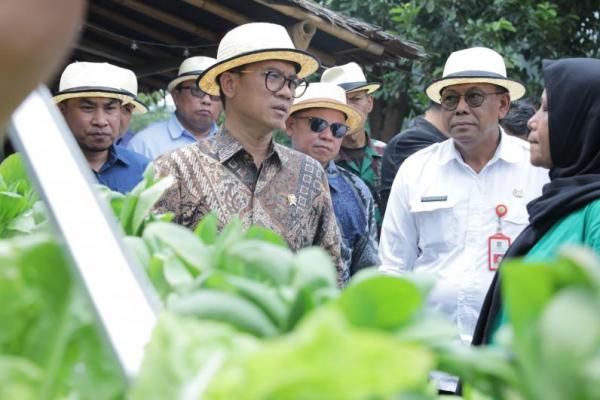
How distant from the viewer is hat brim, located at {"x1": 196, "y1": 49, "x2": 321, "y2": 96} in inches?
181

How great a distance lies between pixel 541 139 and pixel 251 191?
3.78ft

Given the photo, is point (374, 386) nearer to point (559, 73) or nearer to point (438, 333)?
point (438, 333)

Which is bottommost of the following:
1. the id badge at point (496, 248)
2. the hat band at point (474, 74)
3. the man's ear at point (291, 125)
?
the man's ear at point (291, 125)

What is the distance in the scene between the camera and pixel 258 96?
4512 mm

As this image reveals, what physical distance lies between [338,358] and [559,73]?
3402 mm

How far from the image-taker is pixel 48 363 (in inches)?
38.3

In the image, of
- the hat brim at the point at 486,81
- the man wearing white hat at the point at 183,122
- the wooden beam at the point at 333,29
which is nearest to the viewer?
the hat brim at the point at 486,81

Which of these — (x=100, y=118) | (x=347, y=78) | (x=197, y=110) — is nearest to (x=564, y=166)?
(x=100, y=118)

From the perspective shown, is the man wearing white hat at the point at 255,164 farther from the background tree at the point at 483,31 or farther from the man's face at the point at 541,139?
the background tree at the point at 483,31

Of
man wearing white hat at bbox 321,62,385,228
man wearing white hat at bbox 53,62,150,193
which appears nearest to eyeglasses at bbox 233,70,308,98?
man wearing white hat at bbox 53,62,150,193

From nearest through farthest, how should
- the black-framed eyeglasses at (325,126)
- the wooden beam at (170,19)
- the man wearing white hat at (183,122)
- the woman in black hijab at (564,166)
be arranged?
the woman in black hijab at (564,166) → the black-framed eyeglasses at (325,126) → the man wearing white hat at (183,122) → the wooden beam at (170,19)

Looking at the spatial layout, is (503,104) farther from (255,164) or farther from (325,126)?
(255,164)

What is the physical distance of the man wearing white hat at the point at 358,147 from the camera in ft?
21.6

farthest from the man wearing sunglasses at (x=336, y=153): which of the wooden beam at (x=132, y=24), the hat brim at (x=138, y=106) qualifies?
the wooden beam at (x=132, y=24)
